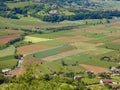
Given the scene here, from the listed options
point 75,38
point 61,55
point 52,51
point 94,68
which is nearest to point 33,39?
point 75,38

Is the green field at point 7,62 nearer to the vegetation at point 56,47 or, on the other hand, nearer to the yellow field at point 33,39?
the vegetation at point 56,47

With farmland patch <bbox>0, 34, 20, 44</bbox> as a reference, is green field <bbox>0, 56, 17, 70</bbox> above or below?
above

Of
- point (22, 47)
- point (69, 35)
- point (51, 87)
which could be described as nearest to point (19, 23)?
point (69, 35)

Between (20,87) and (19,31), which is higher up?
(20,87)

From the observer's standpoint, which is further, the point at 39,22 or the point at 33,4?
the point at 33,4

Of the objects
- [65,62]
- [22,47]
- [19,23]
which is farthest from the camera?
[19,23]

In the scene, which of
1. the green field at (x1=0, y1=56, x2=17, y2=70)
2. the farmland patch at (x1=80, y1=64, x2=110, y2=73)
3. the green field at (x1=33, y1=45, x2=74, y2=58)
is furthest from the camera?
the green field at (x1=33, y1=45, x2=74, y2=58)

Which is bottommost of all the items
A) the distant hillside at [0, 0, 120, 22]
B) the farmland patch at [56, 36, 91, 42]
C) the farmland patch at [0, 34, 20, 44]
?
the distant hillside at [0, 0, 120, 22]

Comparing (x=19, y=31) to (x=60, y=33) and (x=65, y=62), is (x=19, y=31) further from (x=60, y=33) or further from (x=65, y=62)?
(x=65, y=62)

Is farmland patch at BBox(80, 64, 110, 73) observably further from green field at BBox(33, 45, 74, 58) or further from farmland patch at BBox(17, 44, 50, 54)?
farmland patch at BBox(17, 44, 50, 54)

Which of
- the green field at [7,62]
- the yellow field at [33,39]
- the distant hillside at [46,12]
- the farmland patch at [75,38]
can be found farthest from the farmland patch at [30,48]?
the distant hillside at [46,12]

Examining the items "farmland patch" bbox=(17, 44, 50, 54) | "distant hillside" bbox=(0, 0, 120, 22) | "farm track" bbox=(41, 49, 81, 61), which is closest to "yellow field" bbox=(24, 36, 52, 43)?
"farmland patch" bbox=(17, 44, 50, 54)
